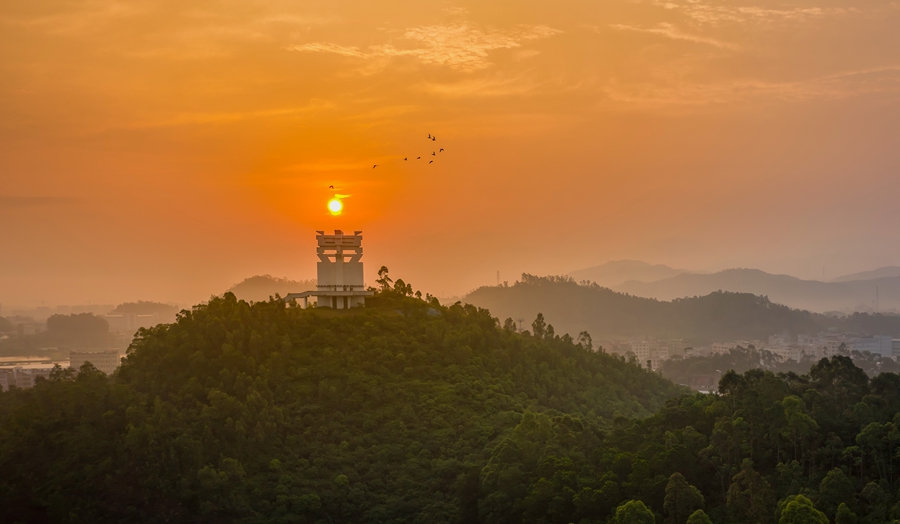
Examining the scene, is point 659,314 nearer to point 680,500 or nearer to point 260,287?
point 260,287

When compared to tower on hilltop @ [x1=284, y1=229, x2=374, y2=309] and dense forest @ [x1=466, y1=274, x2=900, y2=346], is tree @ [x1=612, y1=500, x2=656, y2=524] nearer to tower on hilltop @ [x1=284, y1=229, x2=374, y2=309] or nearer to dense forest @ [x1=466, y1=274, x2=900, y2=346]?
tower on hilltop @ [x1=284, y1=229, x2=374, y2=309]

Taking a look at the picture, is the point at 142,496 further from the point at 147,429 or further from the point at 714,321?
the point at 714,321

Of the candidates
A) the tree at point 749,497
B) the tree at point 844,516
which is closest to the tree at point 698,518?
the tree at point 749,497

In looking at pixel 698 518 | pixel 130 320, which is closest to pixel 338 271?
pixel 698 518

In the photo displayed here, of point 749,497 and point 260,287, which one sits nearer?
point 749,497

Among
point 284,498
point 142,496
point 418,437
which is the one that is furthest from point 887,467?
point 142,496

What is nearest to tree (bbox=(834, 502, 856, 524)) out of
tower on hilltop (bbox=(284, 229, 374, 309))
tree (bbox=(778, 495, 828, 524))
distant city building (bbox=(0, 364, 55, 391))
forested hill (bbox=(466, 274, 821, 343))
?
tree (bbox=(778, 495, 828, 524))

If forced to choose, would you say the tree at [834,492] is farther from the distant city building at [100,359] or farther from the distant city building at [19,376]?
the distant city building at [100,359]
